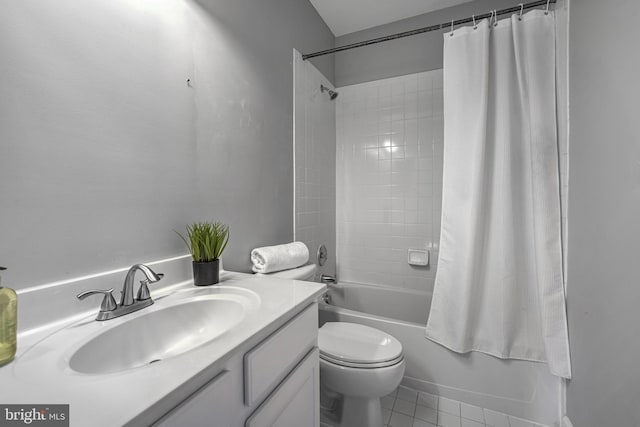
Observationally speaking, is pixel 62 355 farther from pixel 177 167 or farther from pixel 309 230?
pixel 309 230

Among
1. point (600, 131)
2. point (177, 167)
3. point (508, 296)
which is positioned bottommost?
point (508, 296)

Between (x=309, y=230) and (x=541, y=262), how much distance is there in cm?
133

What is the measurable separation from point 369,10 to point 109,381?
8.26 feet

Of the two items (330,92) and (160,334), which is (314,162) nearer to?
(330,92)

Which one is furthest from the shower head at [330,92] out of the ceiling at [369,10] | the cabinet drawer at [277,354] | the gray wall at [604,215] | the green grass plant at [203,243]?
the cabinet drawer at [277,354]

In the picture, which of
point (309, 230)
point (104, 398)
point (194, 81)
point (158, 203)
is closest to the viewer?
point (104, 398)

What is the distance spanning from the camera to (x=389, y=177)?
2242mm

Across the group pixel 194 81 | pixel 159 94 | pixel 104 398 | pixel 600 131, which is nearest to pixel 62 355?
pixel 104 398

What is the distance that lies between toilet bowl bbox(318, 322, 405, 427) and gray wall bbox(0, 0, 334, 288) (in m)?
0.60

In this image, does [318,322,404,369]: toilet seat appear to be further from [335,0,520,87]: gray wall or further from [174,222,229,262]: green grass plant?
[335,0,520,87]: gray wall

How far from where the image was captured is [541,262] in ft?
4.39

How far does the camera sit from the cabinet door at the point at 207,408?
0.44 metres

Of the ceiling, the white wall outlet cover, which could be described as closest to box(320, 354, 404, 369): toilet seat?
the white wall outlet cover

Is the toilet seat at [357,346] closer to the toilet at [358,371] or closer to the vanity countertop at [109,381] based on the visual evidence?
the toilet at [358,371]
